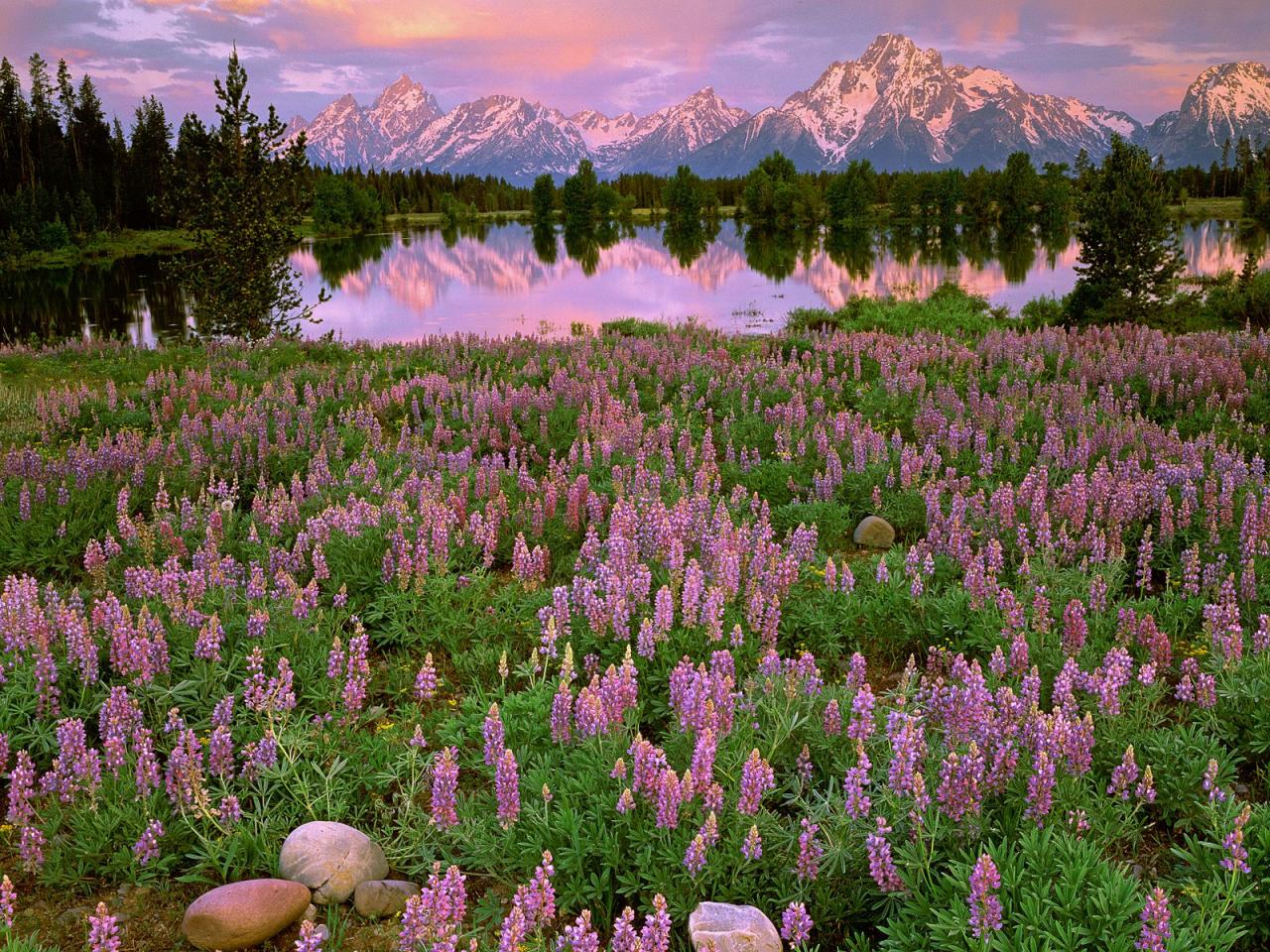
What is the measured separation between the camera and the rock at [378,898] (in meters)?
4.58

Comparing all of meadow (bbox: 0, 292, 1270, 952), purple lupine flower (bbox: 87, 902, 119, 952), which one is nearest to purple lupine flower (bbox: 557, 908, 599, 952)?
meadow (bbox: 0, 292, 1270, 952)

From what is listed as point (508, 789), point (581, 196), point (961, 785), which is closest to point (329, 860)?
point (508, 789)

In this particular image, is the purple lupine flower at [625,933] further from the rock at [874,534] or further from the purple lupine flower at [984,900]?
the rock at [874,534]

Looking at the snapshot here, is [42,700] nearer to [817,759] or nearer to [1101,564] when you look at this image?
[817,759]

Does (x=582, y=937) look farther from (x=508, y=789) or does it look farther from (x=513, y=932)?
(x=508, y=789)

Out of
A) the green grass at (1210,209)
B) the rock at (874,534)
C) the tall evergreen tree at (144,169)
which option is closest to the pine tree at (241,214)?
the rock at (874,534)

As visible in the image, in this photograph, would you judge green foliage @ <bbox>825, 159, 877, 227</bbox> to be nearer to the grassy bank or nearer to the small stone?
the grassy bank

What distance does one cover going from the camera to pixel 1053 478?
33.4ft

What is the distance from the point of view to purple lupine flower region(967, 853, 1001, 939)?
3.42 meters

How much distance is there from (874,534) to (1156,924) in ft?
20.9

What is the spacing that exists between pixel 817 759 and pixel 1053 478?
6.46 meters

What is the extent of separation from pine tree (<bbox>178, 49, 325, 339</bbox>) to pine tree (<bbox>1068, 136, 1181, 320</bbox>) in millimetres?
20248

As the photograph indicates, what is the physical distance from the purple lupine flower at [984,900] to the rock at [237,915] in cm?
322

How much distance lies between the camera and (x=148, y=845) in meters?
4.64
